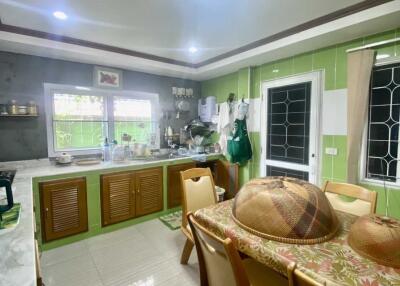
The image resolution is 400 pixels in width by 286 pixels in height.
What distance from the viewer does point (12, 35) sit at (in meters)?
2.28

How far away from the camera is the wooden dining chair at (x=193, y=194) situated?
6.75ft

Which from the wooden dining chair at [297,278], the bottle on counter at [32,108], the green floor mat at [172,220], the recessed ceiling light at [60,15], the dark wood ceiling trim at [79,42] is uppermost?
the recessed ceiling light at [60,15]

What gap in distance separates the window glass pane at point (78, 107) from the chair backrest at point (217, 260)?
2.67 m

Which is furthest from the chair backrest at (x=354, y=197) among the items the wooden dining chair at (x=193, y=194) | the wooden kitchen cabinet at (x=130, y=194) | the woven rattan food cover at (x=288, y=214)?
the wooden kitchen cabinet at (x=130, y=194)

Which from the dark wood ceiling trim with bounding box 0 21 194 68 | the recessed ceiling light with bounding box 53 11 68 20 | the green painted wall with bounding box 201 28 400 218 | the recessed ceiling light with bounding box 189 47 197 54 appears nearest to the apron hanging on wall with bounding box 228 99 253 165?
the green painted wall with bounding box 201 28 400 218

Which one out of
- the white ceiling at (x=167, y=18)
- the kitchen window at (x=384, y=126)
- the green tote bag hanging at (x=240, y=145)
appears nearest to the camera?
the white ceiling at (x=167, y=18)

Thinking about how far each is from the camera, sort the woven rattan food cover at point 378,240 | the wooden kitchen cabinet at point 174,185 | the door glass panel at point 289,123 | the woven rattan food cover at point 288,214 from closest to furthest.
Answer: the woven rattan food cover at point 378,240 < the woven rattan food cover at point 288,214 < the door glass panel at point 289,123 < the wooden kitchen cabinet at point 174,185

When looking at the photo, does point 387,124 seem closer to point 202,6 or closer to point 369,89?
point 369,89

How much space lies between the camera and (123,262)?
2.15 metres

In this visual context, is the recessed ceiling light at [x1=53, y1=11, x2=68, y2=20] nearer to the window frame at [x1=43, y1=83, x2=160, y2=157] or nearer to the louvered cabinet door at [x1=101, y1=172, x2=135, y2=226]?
the window frame at [x1=43, y1=83, x2=160, y2=157]

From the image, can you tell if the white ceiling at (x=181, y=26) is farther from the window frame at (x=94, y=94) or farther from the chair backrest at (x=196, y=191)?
the chair backrest at (x=196, y=191)

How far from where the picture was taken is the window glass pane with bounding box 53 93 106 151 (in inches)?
117

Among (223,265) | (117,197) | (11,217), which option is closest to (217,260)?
(223,265)

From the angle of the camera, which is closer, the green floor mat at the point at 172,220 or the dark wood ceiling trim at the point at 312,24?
the dark wood ceiling trim at the point at 312,24
